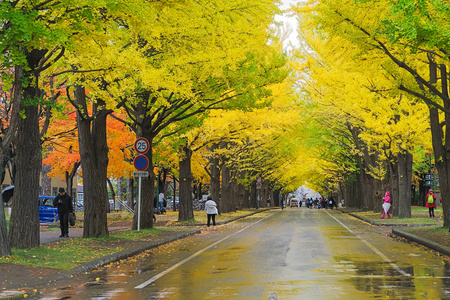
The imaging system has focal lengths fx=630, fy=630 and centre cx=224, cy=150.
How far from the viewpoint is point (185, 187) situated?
34.9 meters

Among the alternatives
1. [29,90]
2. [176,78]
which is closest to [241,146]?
[176,78]

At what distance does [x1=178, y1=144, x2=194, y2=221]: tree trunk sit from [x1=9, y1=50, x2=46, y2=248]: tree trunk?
18.9 meters

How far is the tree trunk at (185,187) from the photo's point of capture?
3478 centimetres

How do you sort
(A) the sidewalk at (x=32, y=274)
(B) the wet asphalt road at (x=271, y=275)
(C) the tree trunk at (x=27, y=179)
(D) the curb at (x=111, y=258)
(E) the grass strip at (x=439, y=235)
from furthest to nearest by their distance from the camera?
(E) the grass strip at (x=439, y=235)
(C) the tree trunk at (x=27, y=179)
(D) the curb at (x=111, y=258)
(A) the sidewalk at (x=32, y=274)
(B) the wet asphalt road at (x=271, y=275)

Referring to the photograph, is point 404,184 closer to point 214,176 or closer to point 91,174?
point 214,176

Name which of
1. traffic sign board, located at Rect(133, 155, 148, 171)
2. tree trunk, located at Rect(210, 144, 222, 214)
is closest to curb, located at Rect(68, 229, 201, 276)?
traffic sign board, located at Rect(133, 155, 148, 171)

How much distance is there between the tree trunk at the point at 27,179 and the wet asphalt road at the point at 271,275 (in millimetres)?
2690

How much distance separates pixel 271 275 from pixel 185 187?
23.1m

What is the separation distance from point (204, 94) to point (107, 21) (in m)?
9.77

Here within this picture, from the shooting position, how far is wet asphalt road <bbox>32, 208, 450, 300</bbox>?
388 inches

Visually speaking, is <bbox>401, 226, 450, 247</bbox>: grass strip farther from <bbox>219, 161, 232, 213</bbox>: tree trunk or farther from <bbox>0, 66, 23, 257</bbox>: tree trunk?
<bbox>219, 161, 232, 213</bbox>: tree trunk

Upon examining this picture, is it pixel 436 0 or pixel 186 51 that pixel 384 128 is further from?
pixel 436 0

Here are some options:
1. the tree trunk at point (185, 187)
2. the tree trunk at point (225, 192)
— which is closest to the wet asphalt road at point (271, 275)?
the tree trunk at point (185, 187)

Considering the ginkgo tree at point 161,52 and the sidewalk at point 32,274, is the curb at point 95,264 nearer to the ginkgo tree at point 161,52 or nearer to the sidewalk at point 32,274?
the sidewalk at point 32,274
